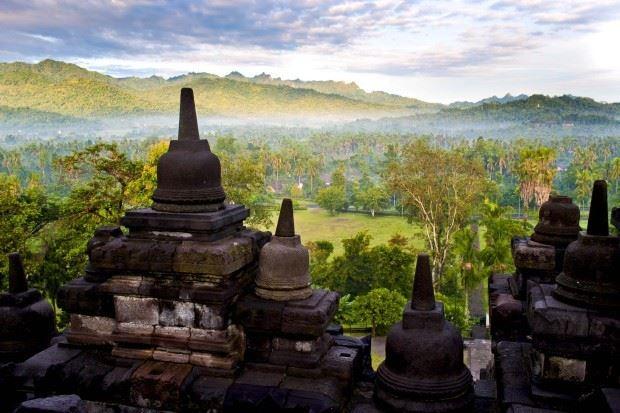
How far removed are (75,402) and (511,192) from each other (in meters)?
69.1

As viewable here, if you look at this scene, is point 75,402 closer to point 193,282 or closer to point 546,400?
point 193,282

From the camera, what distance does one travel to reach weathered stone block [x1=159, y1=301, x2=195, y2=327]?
451 cm

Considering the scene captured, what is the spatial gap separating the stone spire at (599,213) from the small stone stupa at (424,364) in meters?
1.28

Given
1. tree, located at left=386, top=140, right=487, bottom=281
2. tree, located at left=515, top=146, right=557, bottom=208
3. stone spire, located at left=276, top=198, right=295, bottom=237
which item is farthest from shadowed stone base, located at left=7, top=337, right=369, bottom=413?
tree, located at left=515, top=146, right=557, bottom=208

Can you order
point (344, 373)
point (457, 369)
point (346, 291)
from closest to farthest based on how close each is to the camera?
point (457, 369), point (344, 373), point (346, 291)

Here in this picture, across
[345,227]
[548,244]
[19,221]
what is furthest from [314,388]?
[345,227]

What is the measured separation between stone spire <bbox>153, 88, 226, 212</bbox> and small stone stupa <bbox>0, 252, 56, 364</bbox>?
1891mm

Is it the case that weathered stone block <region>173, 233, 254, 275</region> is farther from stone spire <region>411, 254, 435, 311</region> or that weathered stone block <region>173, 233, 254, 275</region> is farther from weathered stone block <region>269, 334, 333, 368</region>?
stone spire <region>411, 254, 435, 311</region>

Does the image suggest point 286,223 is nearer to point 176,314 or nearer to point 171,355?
point 176,314

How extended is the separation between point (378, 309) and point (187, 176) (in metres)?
19.6

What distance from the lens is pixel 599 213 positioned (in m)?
3.85

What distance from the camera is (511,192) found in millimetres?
66688

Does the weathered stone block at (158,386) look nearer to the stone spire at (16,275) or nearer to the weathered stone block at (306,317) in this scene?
the weathered stone block at (306,317)

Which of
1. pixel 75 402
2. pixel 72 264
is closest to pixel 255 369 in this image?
pixel 75 402
